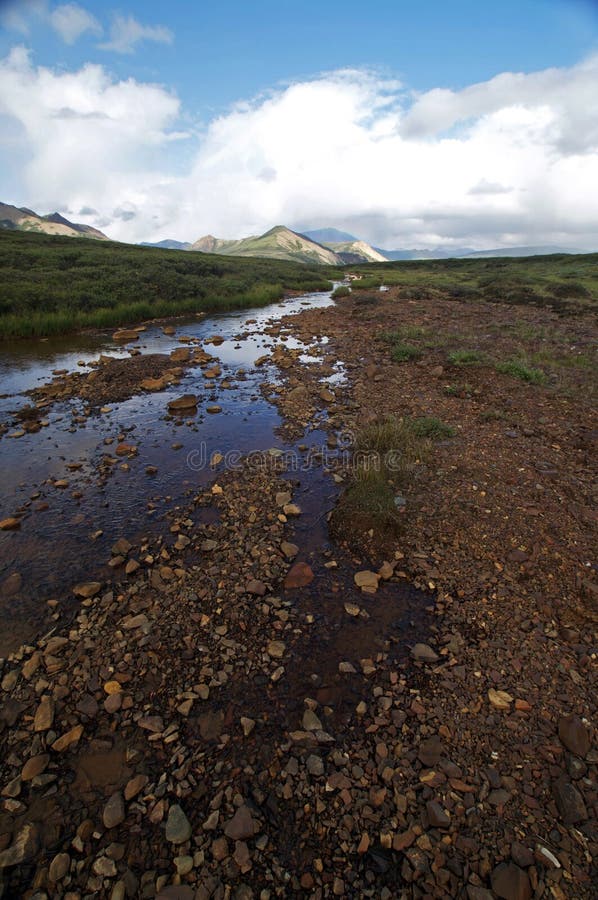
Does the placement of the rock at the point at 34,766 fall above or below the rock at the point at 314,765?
above

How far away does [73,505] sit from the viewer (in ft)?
24.1

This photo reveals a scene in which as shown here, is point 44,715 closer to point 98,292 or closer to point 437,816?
point 437,816

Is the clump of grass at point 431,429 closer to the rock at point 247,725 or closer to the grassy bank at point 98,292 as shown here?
the rock at point 247,725

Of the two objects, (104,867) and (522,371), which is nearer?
(104,867)

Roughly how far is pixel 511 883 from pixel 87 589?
5.19m

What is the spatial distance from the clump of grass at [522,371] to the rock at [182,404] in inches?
413

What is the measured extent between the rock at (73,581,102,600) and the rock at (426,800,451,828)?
4.50 m

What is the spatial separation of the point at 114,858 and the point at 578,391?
14.2 metres

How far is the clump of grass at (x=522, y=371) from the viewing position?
41.8ft

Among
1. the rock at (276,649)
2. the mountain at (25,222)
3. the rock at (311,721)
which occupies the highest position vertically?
the mountain at (25,222)

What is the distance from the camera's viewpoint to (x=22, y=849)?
2975mm

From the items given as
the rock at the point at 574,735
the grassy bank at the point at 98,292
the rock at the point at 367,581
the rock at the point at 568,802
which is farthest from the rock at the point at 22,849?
the grassy bank at the point at 98,292

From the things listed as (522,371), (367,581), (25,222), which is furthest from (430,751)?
(25,222)

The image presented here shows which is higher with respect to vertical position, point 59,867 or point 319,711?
point 59,867
